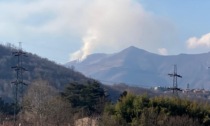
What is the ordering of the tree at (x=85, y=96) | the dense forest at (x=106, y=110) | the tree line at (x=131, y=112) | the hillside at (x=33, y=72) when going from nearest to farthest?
the tree line at (x=131, y=112), the dense forest at (x=106, y=110), the tree at (x=85, y=96), the hillside at (x=33, y=72)

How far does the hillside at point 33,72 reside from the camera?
86.8m

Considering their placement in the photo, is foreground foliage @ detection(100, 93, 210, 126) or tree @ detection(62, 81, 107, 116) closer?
foreground foliage @ detection(100, 93, 210, 126)

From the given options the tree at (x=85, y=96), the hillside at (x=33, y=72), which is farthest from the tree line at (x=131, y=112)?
the hillside at (x=33, y=72)

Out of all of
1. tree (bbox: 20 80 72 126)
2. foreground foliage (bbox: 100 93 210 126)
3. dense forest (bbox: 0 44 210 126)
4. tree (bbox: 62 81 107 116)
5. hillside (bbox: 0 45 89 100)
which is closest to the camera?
foreground foliage (bbox: 100 93 210 126)

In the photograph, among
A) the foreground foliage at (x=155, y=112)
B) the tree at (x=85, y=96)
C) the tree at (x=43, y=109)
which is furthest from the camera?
the tree at (x=85, y=96)

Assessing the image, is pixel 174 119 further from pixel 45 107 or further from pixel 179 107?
pixel 45 107

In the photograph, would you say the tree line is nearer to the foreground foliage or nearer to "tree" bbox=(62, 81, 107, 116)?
the foreground foliage

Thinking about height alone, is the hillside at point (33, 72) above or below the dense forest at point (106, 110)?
above

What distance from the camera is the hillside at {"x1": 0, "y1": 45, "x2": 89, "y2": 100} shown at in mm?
86750

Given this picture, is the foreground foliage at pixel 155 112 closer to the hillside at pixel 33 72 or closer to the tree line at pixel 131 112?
the tree line at pixel 131 112

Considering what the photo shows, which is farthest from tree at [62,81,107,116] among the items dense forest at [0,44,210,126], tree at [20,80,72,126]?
tree at [20,80,72,126]

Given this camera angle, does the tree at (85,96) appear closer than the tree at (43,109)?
No

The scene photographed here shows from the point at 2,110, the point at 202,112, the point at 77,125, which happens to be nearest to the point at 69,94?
the point at 2,110

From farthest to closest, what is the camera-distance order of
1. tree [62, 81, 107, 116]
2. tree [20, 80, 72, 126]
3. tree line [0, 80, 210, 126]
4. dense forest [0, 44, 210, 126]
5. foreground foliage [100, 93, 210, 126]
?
tree [62, 81, 107, 116] < tree [20, 80, 72, 126] < dense forest [0, 44, 210, 126] < tree line [0, 80, 210, 126] < foreground foliage [100, 93, 210, 126]
